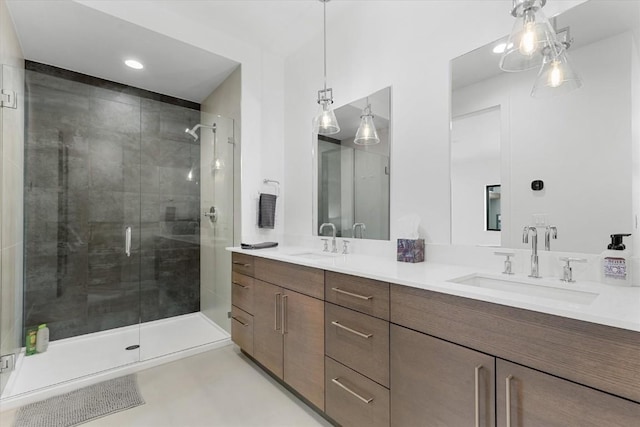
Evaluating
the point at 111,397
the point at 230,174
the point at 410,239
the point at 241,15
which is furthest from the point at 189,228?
the point at 410,239

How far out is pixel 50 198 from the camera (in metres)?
2.59

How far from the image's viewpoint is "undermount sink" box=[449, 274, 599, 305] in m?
1.12

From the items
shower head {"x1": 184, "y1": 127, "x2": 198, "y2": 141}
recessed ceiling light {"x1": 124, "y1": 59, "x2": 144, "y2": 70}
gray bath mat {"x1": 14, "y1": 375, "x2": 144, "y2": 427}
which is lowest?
gray bath mat {"x1": 14, "y1": 375, "x2": 144, "y2": 427}

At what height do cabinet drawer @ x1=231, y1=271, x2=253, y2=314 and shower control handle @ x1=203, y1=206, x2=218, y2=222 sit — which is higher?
shower control handle @ x1=203, y1=206, x2=218, y2=222

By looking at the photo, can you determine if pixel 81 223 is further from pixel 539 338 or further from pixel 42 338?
pixel 539 338

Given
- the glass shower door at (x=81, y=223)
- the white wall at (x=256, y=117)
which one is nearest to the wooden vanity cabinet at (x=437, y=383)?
the white wall at (x=256, y=117)

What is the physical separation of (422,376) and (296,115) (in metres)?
2.42

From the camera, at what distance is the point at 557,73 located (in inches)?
50.9

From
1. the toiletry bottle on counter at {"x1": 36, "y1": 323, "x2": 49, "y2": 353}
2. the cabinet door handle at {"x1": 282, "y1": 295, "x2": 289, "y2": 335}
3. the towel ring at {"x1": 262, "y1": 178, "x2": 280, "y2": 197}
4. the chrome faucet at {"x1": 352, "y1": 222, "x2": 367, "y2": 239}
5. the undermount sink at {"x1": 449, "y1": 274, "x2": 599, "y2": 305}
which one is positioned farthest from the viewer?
the towel ring at {"x1": 262, "y1": 178, "x2": 280, "y2": 197}

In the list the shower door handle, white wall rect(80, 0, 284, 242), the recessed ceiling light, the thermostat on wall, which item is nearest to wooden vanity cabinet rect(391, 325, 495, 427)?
the thermostat on wall

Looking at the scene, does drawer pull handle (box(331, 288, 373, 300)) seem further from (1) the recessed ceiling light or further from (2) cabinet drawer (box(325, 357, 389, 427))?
(1) the recessed ceiling light

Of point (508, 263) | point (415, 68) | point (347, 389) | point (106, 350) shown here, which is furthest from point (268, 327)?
point (415, 68)

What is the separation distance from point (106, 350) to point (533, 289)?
312 cm

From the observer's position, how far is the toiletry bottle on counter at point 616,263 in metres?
1.13
